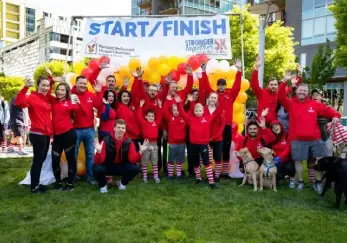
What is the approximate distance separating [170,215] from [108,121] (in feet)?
7.65

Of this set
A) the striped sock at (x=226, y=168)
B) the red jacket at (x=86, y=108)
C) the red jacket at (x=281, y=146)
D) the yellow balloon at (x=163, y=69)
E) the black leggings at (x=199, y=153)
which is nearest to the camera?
the red jacket at (x=86, y=108)

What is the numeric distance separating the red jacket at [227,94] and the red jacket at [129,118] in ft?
→ 4.46

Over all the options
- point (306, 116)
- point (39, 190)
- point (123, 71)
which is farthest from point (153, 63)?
point (39, 190)

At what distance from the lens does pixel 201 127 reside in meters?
6.13

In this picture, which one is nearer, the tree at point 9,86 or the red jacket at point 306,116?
the red jacket at point 306,116

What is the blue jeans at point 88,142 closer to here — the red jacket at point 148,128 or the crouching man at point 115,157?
the crouching man at point 115,157

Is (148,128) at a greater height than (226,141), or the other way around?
(148,128)

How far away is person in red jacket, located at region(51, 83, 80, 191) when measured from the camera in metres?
5.62

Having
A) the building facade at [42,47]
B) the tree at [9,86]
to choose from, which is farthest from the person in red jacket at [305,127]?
the building facade at [42,47]

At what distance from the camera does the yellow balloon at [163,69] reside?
7359 millimetres

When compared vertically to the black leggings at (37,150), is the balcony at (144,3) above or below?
above

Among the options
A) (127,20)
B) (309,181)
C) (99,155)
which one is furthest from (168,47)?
(309,181)

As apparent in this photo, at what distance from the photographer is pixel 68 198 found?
525 cm

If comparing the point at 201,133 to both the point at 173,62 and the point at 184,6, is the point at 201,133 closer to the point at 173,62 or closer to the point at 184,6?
the point at 173,62
